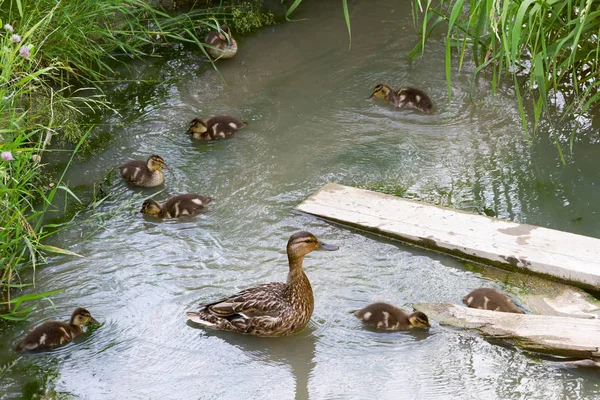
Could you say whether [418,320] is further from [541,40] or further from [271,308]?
[541,40]

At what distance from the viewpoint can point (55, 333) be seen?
14.8 ft

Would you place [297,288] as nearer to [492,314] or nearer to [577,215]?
[492,314]

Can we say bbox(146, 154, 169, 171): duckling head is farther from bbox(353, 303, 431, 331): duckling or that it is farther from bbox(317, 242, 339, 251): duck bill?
bbox(353, 303, 431, 331): duckling

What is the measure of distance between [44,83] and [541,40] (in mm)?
3789

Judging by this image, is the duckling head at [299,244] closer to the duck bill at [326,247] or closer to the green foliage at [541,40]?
the duck bill at [326,247]

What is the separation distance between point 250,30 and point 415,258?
401cm

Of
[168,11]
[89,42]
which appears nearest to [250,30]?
[168,11]

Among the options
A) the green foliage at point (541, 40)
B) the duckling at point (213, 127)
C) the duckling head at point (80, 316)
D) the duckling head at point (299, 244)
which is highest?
the green foliage at point (541, 40)

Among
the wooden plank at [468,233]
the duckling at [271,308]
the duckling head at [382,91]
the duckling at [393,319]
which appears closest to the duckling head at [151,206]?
the wooden plank at [468,233]

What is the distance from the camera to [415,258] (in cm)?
527

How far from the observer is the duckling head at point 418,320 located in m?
4.54

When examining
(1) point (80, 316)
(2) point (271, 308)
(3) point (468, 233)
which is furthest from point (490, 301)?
(1) point (80, 316)

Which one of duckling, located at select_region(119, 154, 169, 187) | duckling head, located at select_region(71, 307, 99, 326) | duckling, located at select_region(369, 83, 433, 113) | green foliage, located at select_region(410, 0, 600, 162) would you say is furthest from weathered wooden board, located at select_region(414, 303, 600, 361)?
duckling, located at select_region(369, 83, 433, 113)

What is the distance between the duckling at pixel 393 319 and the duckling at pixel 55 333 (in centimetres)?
147
